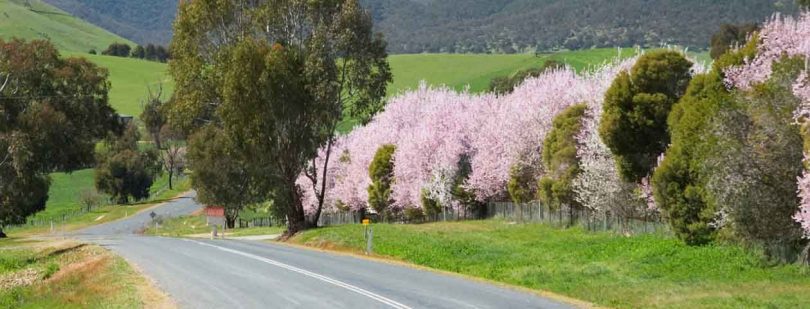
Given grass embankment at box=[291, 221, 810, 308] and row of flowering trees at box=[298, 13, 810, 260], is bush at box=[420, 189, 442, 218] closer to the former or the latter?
row of flowering trees at box=[298, 13, 810, 260]

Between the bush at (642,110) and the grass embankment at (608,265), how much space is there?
332 centimetres

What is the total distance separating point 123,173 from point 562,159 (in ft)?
354

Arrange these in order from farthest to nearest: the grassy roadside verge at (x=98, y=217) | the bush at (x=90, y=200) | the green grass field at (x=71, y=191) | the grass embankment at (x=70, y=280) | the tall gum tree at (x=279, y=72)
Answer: the bush at (x=90, y=200) < the green grass field at (x=71, y=191) < the grassy roadside verge at (x=98, y=217) < the tall gum tree at (x=279, y=72) < the grass embankment at (x=70, y=280)

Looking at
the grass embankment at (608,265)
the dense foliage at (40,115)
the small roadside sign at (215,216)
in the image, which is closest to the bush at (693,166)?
the grass embankment at (608,265)

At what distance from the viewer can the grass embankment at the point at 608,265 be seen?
24.5 metres

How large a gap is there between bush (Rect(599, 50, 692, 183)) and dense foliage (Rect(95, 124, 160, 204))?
108059mm

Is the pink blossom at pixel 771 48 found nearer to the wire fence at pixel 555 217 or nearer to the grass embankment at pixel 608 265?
the grass embankment at pixel 608 265

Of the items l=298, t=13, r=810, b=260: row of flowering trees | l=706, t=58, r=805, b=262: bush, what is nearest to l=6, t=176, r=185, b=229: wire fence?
l=298, t=13, r=810, b=260: row of flowering trees

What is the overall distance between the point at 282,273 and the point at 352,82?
2472cm

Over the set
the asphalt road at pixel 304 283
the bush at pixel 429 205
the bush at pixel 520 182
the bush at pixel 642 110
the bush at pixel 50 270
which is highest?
the bush at pixel 642 110

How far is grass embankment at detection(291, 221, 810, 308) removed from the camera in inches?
965

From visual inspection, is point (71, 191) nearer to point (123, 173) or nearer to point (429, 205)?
point (123, 173)

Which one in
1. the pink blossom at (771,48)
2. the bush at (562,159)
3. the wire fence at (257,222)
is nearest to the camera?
the pink blossom at (771,48)

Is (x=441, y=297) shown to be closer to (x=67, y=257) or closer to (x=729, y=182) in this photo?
(x=729, y=182)
